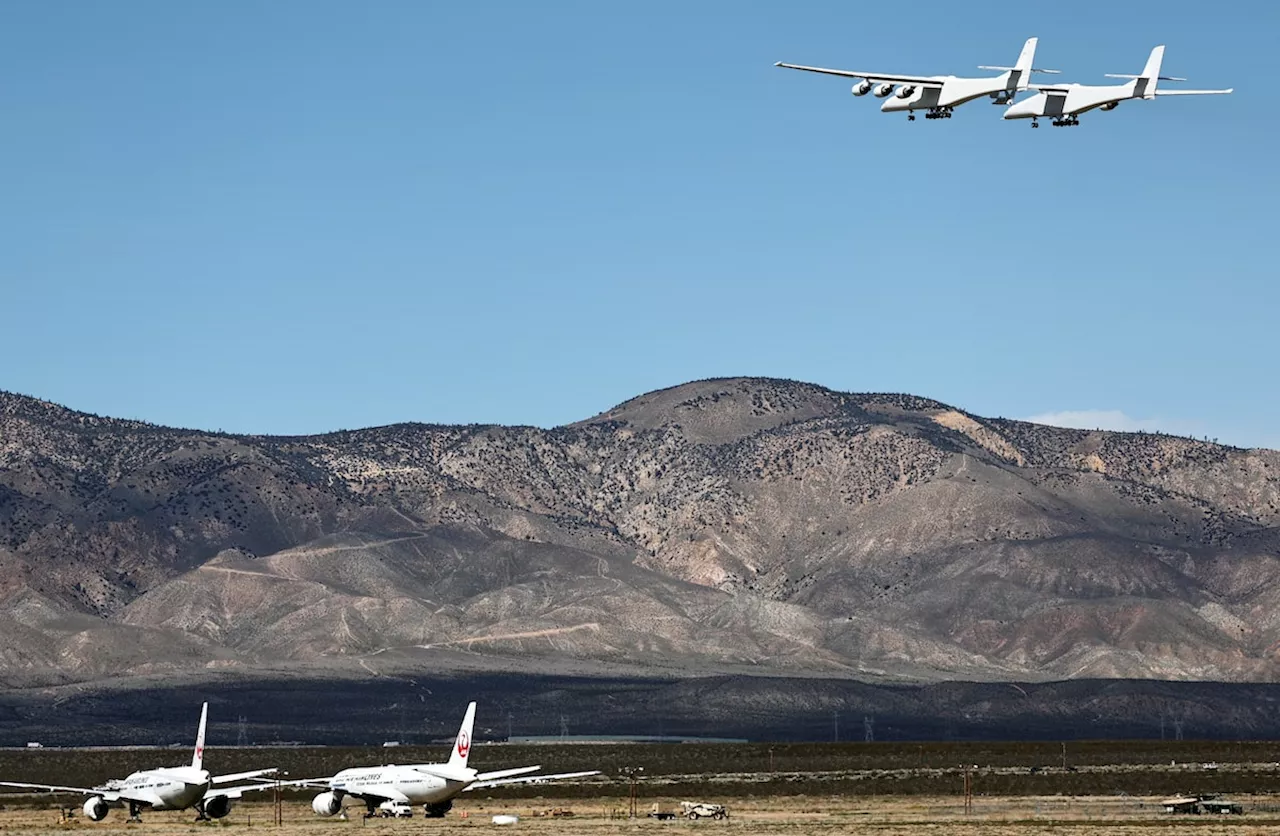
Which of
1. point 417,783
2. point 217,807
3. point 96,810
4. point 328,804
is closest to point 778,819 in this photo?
point 417,783

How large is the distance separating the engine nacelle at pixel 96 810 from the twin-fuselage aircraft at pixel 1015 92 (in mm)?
50867

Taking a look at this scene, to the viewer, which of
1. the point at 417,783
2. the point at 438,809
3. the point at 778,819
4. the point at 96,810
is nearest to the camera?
the point at 778,819

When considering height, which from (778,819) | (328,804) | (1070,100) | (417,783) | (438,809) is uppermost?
(1070,100)

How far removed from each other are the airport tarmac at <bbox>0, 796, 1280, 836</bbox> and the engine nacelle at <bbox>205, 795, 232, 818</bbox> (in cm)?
85

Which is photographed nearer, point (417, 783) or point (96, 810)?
point (417, 783)

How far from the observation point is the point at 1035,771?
15525 cm

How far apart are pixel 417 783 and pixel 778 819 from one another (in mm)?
18186

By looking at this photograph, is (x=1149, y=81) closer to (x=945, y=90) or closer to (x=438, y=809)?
(x=945, y=90)

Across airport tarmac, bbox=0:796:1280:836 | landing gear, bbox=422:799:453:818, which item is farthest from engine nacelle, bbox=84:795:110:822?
landing gear, bbox=422:799:453:818

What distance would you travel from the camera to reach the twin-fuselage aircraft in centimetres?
10819

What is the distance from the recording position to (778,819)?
352ft

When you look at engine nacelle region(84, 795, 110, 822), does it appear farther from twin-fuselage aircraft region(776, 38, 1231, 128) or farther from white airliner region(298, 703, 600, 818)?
twin-fuselage aircraft region(776, 38, 1231, 128)

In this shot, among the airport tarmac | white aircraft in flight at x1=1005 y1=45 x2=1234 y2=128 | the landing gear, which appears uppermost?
white aircraft in flight at x1=1005 y1=45 x2=1234 y2=128

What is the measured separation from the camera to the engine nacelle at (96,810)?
109688mm
